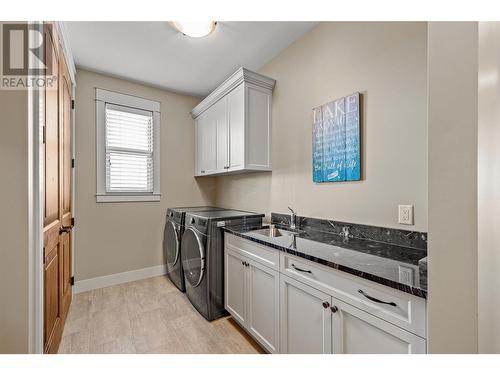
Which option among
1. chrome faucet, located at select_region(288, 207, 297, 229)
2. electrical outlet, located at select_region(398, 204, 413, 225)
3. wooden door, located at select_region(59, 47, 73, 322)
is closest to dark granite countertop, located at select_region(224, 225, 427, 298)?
electrical outlet, located at select_region(398, 204, 413, 225)

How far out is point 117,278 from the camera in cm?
267

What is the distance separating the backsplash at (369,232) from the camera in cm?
123

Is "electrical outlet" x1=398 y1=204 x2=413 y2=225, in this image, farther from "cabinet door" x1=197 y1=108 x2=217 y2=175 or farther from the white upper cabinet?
"cabinet door" x1=197 y1=108 x2=217 y2=175

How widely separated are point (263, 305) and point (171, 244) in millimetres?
1612

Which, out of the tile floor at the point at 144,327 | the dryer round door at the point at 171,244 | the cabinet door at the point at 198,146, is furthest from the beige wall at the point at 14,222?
the cabinet door at the point at 198,146

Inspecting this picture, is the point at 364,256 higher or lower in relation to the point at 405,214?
lower

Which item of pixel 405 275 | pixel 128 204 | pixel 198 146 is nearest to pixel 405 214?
pixel 405 275

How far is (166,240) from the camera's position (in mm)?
2877

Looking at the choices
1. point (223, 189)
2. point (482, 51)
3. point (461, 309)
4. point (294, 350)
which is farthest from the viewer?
point (223, 189)

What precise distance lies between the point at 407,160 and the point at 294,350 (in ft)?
4.23

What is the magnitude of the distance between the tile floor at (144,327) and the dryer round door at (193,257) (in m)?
0.33

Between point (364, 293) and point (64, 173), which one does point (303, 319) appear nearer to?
point (364, 293)
